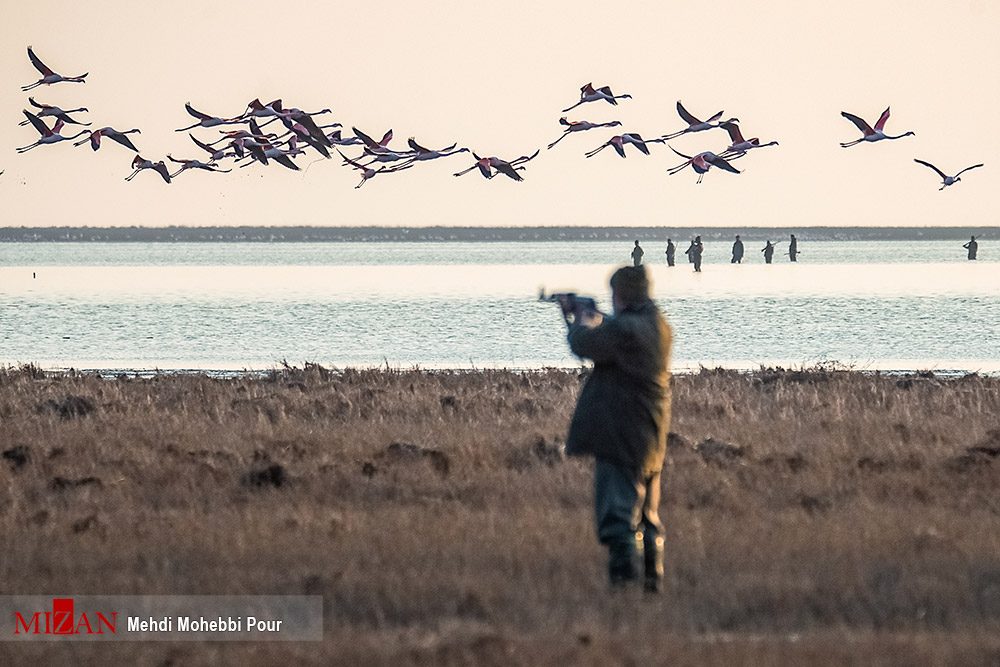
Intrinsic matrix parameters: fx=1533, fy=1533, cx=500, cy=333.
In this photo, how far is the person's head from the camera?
302 inches

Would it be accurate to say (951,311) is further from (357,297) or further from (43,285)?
(43,285)

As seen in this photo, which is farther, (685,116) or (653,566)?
(685,116)

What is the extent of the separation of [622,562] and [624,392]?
847mm

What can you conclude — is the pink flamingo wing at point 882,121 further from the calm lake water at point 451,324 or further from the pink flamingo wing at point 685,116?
the calm lake water at point 451,324

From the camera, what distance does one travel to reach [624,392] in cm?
755

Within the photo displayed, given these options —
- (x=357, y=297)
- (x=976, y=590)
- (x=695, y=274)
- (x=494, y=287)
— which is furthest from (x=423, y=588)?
(x=695, y=274)

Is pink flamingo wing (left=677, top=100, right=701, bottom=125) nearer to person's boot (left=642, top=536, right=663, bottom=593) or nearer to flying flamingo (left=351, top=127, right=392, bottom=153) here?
flying flamingo (left=351, top=127, right=392, bottom=153)

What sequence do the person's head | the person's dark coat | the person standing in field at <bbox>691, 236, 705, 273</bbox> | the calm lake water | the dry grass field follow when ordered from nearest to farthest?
the dry grass field, the person's dark coat, the person's head, the calm lake water, the person standing in field at <bbox>691, 236, 705, 273</bbox>

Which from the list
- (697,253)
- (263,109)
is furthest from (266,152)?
(697,253)

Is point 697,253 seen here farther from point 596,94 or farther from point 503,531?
point 503,531

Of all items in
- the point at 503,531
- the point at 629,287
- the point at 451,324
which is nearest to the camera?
the point at 629,287

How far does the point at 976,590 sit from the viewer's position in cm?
782

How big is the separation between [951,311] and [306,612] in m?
51.0

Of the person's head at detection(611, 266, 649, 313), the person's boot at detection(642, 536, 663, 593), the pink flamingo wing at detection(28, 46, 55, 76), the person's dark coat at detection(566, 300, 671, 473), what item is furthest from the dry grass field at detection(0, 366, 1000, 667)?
the pink flamingo wing at detection(28, 46, 55, 76)
